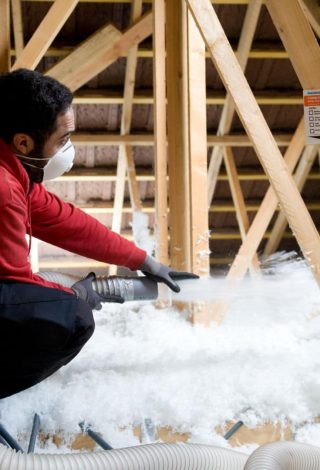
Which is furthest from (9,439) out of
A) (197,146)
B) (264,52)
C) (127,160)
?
(264,52)

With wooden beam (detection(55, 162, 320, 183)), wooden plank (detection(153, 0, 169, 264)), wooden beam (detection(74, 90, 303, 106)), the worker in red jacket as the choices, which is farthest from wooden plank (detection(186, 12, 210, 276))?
wooden beam (detection(55, 162, 320, 183))

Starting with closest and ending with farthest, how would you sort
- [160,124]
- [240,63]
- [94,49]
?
[160,124]
[94,49]
[240,63]

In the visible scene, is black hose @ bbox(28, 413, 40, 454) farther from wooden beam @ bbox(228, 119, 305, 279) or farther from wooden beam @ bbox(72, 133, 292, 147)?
wooden beam @ bbox(72, 133, 292, 147)

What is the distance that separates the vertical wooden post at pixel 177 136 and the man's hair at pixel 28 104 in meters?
1.44

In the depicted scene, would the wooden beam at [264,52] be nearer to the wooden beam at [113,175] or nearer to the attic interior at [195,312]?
the attic interior at [195,312]

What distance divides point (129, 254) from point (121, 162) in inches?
165

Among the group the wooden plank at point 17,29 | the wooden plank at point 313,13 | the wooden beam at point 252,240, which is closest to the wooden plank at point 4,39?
the wooden beam at point 252,240

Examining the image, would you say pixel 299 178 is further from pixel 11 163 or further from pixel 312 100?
pixel 11 163

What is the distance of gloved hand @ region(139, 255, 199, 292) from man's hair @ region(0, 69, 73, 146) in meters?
0.71

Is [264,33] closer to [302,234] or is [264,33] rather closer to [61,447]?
[302,234]

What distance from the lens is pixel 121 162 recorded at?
6.60m

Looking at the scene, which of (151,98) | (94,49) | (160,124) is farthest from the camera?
(151,98)

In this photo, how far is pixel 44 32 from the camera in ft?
10.3

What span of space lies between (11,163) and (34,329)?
1.49 feet
